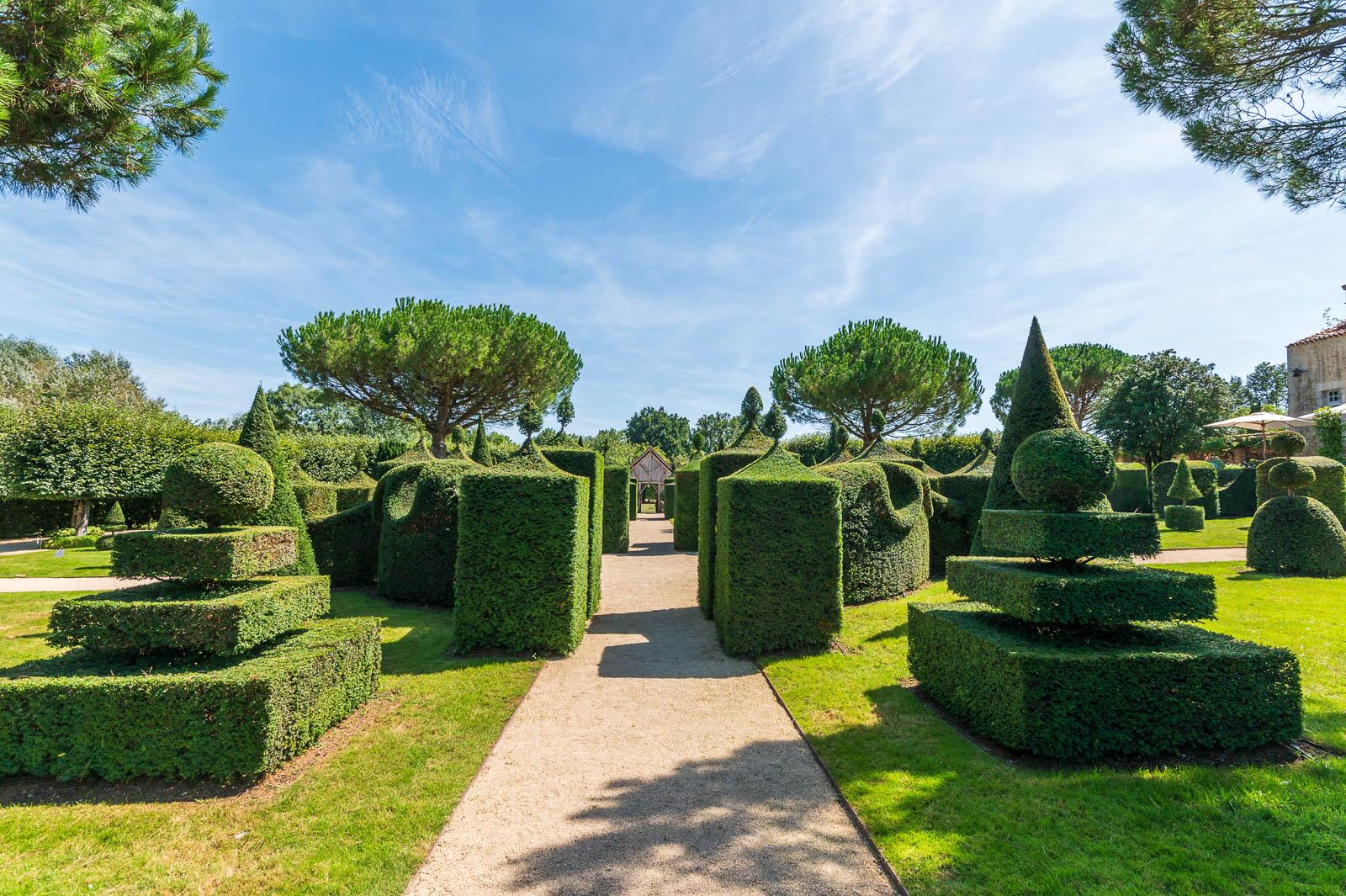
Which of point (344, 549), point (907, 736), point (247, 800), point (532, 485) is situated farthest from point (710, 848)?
point (344, 549)

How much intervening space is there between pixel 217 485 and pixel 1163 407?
128ft

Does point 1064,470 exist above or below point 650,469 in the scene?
below

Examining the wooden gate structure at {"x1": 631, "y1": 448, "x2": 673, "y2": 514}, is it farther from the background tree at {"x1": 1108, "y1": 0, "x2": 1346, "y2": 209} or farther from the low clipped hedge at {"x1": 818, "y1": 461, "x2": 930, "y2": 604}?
the background tree at {"x1": 1108, "y1": 0, "x2": 1346, "y2": 209}

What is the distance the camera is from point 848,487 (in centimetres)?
952

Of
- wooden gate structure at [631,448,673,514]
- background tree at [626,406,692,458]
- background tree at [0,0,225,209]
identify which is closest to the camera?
background tree at [0,0,225,209]

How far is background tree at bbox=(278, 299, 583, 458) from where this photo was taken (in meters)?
24.3

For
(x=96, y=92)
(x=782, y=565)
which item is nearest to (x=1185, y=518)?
(x=782, y=565)

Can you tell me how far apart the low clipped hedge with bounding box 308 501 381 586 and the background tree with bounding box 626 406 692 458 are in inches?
2120

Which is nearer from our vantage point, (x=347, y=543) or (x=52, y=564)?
(x=347, y=543)

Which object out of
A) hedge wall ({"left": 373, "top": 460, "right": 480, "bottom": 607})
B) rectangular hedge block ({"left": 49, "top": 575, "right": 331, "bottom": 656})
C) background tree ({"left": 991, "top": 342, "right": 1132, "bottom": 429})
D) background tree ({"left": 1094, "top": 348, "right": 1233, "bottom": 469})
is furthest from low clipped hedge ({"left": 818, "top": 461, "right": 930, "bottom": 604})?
background tree ({"left": 991, "top": 342, "right": 1132, "bottom": 429})

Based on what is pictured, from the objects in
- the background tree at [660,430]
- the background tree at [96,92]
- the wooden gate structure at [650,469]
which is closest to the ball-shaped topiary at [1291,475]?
the background tree at [96,92]

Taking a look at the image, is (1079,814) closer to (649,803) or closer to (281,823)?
(649,803)

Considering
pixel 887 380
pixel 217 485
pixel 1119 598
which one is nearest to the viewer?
pixel 1119 598

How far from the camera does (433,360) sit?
2472 cm
